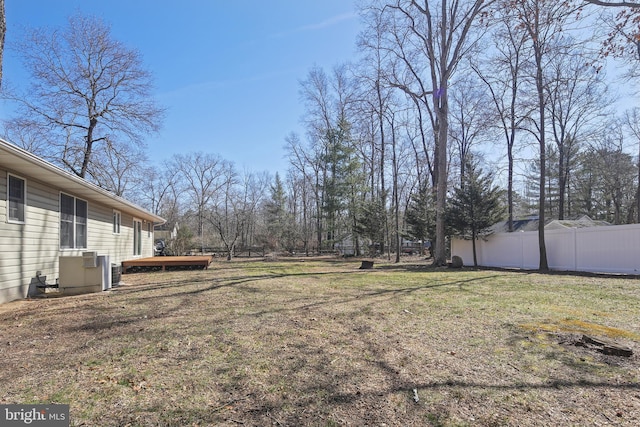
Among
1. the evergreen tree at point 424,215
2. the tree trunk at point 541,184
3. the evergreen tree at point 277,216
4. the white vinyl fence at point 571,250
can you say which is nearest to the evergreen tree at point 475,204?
the white vinyl fence at point 571,250

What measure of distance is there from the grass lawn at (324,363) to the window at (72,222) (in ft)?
10.1

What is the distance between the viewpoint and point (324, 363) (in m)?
3.25

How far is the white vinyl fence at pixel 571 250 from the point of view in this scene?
1112cm

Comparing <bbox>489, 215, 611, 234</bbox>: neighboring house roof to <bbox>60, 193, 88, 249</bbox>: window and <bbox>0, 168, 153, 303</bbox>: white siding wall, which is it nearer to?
<bbox>60, 193, 88, 249</bbox>: window

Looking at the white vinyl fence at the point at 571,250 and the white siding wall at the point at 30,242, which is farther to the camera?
the white vinyl fence at the point at 571,250

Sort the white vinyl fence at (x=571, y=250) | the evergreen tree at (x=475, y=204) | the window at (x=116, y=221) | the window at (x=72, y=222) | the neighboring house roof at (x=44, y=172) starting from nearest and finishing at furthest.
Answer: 1. the neighboring house roof at (x=44, y=172)
2. the window at (x=72, y=222)
3. the white vinyl fence at (x=571, y=250)
4. the window at (x=116, y=221)
5. the evergreen tree at (x=475, y=204)

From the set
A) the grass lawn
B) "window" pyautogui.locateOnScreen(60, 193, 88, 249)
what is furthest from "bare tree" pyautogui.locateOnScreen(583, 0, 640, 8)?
"window" pyautogui.locateOnScreen(60, 193, 88, 249)

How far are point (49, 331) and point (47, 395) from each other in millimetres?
2334

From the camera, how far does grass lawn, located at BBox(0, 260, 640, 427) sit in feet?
7.73

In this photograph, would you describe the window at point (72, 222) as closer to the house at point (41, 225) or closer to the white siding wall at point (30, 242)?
the house at point (41, 225)

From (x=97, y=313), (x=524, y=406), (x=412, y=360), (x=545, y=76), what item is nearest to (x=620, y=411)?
(x=524, y=406)

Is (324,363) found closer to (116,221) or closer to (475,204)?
(116,221)

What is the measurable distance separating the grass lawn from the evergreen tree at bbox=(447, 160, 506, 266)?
32.6 feet

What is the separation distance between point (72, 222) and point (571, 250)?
1624 cm
